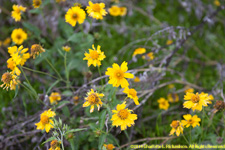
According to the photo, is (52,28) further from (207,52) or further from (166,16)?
(207,52)

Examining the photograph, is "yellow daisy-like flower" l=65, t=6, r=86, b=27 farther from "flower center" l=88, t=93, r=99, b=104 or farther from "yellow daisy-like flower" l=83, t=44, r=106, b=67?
"flower center" l=88, t=93, r=99, b=104

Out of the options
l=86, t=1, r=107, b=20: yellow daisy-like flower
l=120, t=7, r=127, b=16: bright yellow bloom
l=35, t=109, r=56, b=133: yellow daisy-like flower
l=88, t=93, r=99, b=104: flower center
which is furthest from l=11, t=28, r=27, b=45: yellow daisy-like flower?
l=120, t=7, r=127, b=16: bright yellow bloom

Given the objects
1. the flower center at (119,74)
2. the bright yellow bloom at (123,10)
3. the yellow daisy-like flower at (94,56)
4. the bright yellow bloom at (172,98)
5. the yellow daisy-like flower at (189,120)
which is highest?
the bright yellow bloom at (123,10)

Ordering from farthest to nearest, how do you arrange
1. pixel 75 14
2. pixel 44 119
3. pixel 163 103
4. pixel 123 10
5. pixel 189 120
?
pixel 123 10 < pixel 163 103 < pixel 75 14 < pixel 189 120 < pixel 44 119

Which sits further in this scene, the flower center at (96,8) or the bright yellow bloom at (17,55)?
the flower center at (96,8)


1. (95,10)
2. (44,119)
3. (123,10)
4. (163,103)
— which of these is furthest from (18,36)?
(163,103)

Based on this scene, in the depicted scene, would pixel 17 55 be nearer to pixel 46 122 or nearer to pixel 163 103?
pixel 46 122

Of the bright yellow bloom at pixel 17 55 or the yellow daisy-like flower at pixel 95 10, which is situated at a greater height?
the yellow daisy-like flower at pixel 95 10

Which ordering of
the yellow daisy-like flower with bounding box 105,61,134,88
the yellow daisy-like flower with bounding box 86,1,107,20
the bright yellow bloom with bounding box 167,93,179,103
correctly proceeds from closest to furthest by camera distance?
1. the yellow daisy-like flower with bounding box 105,61,134,88
2. the yellow daisy-like flower with bounding box 86,1,107,20
3. the bright yellow bloom with bounding box 167,93,179,103

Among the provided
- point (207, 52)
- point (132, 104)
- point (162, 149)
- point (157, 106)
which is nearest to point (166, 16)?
point (207, 52)

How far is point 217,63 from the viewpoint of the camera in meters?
2.91

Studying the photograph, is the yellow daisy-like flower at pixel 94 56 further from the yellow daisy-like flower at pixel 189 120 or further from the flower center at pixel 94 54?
the yellow daisy-like flower at pixel 189 120

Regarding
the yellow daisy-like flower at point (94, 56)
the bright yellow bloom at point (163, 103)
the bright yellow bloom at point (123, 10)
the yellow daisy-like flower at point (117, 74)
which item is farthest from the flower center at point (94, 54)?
the bright yellow bloom at point (123, 10)

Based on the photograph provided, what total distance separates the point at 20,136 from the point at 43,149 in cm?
36
